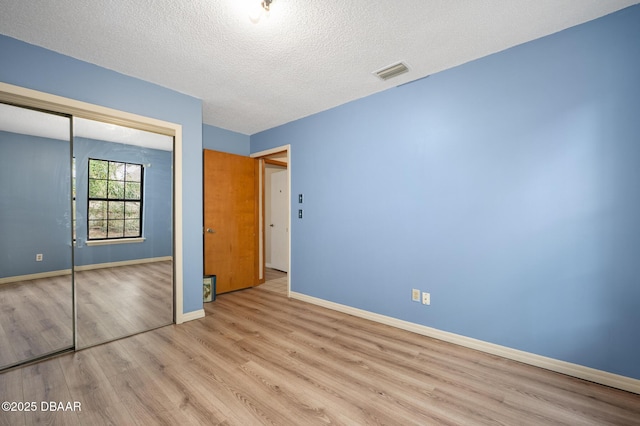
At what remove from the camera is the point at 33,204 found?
2.41 m

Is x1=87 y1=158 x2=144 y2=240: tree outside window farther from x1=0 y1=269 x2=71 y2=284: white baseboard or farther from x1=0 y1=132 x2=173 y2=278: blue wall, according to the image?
x1=0 y1=269 x2=71 y2=284: white baseboard

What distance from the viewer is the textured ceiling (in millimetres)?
1823

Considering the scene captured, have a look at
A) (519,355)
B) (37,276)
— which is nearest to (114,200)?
(37,276)

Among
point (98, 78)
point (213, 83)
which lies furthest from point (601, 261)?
point (98, 78)

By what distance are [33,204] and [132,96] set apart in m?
1.40

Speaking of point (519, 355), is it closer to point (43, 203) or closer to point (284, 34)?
point (284, 34)

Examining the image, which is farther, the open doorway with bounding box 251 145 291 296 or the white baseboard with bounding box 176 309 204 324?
the open doorway with bounding box 251 145 291 296

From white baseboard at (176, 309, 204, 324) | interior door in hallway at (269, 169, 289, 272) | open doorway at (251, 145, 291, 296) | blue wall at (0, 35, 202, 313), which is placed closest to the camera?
blue wall at (0, 35, 202, 313)

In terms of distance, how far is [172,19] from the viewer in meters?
1.92

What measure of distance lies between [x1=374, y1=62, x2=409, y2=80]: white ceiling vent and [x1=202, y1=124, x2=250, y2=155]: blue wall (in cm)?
283

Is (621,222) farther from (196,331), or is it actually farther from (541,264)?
(196,331)

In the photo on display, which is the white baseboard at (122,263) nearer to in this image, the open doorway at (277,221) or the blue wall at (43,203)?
Answer: the blue wall at (43,203)

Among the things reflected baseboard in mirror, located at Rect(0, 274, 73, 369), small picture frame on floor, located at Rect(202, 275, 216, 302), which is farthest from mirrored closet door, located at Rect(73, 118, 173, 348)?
small picture frame on floor, located at Rect(202, 275, 216, 302)

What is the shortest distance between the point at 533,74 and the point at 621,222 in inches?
53.4
